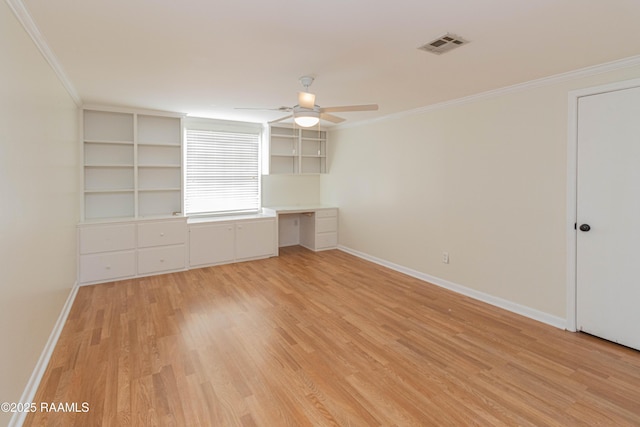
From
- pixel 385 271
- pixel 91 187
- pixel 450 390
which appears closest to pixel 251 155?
pixel 91 187

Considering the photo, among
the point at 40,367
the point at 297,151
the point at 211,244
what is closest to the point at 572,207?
the point at 297,151

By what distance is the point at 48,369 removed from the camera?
7.88 ft

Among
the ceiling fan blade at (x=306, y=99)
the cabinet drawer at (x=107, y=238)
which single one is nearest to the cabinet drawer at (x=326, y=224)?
the cabinet drawer at (x=107, y=238)

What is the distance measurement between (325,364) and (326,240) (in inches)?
156

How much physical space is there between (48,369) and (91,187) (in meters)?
3.07

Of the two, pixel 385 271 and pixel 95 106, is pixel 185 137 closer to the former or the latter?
pixel 95 106

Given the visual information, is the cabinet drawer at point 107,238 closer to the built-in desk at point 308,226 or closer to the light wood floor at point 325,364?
the light wood floor at point 325,364

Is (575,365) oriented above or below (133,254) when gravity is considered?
below

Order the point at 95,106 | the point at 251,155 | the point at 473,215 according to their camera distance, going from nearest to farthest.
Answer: the point at 473,215 < the point at 95,106 < the point at 251,155

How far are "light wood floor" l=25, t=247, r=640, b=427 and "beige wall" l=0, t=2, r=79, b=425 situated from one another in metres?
0.39

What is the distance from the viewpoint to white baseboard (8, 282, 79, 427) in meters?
1.84

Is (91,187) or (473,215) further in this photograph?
(91,187)

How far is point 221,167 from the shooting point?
19.3ft

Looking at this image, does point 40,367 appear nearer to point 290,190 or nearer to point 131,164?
point 131,164
